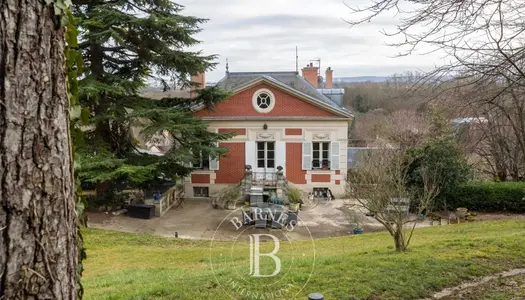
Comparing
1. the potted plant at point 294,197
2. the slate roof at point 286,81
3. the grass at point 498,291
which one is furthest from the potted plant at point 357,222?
the grass at point 498,291

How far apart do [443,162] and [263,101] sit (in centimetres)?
798

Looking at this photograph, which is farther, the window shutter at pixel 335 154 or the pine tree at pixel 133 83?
the window shutter at pixel 335 154

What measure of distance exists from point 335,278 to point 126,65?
41.9 feet

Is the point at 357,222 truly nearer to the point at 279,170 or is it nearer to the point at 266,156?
the point at 279,170

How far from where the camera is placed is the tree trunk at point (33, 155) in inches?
57.3

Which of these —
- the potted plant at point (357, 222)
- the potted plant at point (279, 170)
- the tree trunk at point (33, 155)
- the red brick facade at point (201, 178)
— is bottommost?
the potted plant at point (357, 222)

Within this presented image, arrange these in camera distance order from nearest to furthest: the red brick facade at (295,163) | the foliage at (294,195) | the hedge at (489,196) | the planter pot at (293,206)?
the hedge at (489,196), the planter pot at (293,206), the foliage at (294,195), the red brick facade at (295,163)

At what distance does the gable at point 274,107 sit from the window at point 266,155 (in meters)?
1.38

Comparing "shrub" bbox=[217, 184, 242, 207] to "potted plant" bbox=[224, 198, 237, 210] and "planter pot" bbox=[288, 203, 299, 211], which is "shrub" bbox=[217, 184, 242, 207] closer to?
"potted plant" bbox=[224, 198, 237, 210]

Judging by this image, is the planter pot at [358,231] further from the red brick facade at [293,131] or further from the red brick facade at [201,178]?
the red brick facade at [201,178]

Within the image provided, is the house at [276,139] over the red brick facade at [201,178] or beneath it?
over

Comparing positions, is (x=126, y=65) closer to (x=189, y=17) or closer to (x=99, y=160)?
(x=189, y=17)

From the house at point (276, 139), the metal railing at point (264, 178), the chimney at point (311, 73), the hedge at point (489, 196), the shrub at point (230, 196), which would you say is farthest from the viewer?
the chimney at point (311, 73)

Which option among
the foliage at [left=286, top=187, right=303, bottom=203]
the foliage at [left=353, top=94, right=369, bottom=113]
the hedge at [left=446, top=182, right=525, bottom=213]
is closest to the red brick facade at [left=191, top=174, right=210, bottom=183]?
the foliage at [left=286, top=187, right=303, bottom=203]
